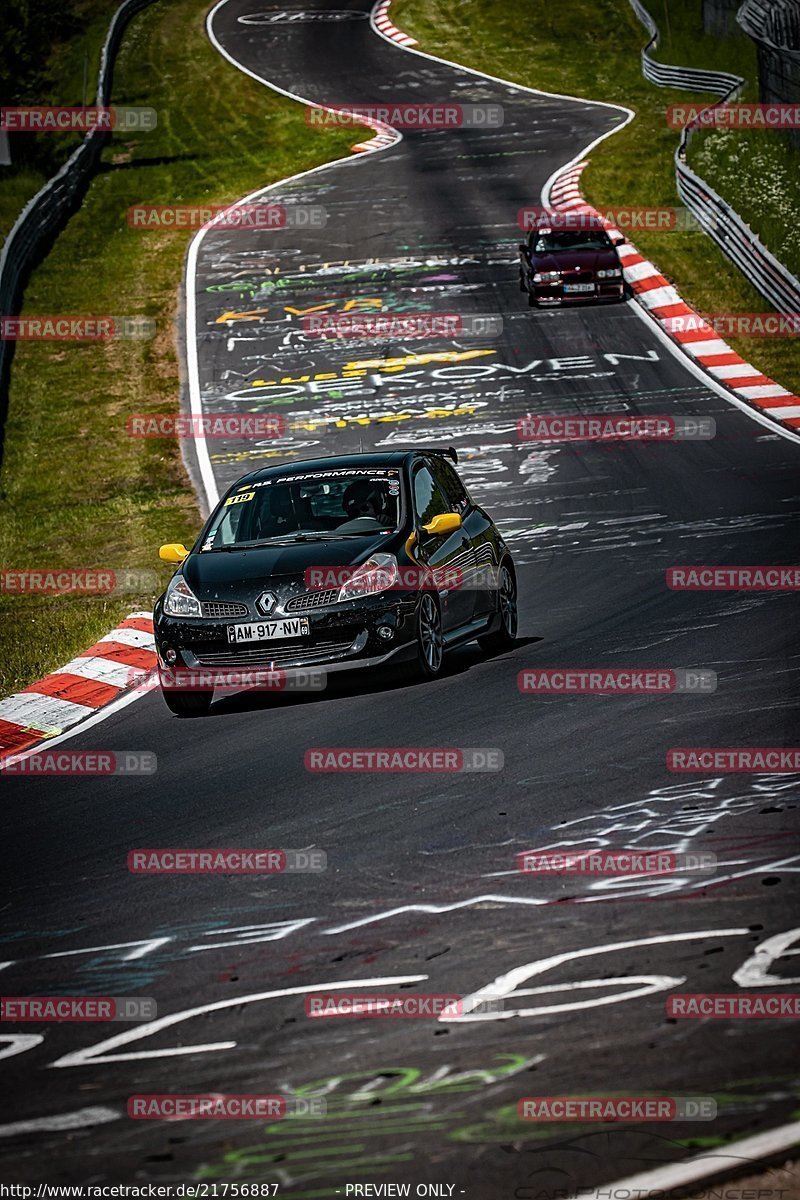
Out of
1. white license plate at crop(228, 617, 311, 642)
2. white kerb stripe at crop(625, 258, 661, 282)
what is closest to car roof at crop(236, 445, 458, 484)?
white license plate at crop(228, 617, 311, 642)

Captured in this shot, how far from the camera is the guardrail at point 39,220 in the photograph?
2959 centimetres

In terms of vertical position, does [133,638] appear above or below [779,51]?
below

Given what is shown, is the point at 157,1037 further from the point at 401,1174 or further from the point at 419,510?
the point at 419,510

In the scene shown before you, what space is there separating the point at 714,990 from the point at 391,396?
69.7 feet

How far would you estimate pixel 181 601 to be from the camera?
1132 cm

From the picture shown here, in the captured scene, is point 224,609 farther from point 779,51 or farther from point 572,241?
point 779,51

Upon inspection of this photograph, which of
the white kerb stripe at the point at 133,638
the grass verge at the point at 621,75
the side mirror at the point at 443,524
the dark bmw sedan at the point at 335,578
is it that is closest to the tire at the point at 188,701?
the dark bmw sedan at the point at 335,578

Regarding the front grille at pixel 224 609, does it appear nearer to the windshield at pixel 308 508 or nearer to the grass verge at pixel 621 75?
the windshield at pixel 308 508

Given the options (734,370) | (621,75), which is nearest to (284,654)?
(734,370)

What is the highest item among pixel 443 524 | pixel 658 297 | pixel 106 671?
pixel 443 524

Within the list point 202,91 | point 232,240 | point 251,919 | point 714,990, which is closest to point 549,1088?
point 714,990

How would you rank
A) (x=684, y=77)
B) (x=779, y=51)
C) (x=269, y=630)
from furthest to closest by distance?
1. (x=684, y=77)
2. (x=779, y=51)
3. (x=269, y=630)

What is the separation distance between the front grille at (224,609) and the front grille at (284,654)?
0.78 feet

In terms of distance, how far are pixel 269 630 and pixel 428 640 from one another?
1113 mm
